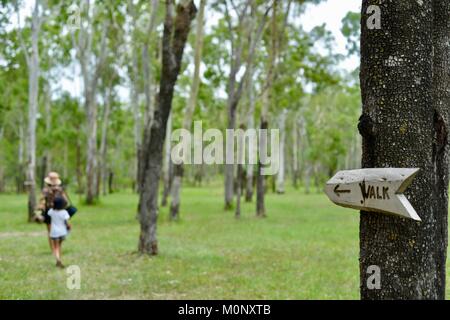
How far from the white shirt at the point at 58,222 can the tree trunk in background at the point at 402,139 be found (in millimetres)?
7563

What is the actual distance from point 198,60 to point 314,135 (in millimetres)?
30977

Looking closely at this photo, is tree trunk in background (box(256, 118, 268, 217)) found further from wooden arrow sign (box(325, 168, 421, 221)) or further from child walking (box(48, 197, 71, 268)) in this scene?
wooden arrow sign (box(325, 168, 421, 221))

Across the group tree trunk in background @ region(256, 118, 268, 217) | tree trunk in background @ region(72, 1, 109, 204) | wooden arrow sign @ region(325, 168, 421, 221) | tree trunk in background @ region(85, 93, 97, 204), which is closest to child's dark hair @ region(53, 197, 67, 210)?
wooden arrow sign @ region(325, 168, 421, 221)

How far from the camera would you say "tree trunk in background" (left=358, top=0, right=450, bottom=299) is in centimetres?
330

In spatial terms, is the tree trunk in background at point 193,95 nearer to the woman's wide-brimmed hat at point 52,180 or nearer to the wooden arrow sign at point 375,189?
the woman's wide-brimmed hat at point 52,180

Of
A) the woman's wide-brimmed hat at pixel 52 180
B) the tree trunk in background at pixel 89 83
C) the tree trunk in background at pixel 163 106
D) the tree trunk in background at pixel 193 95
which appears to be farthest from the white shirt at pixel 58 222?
the tree trunk in background at pixel 89 83

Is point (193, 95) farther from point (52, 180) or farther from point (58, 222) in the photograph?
point (58, 222)

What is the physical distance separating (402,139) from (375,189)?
0.40 meters

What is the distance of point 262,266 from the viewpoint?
10.4 metres

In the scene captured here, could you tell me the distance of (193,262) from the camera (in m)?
10.8

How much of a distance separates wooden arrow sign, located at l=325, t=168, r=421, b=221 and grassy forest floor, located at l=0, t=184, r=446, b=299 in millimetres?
4595

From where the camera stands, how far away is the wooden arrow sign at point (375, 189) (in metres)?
3.01
